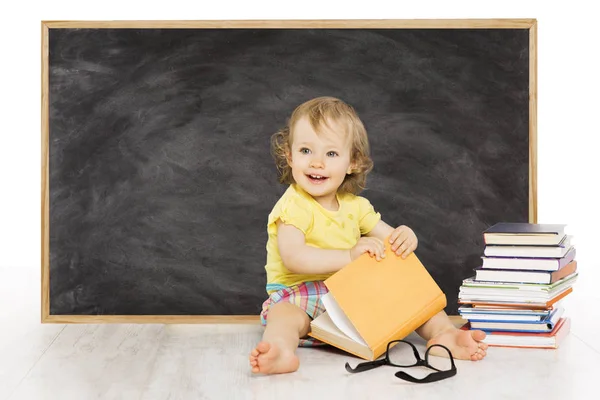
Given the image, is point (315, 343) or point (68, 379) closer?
point (68, 379)

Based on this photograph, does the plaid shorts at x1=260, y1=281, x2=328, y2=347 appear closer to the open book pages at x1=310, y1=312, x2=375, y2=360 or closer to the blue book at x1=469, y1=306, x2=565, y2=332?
the open book pages at x1=310, y1=312, x2=375, y2=360

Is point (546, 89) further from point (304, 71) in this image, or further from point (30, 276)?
point (30, 276)

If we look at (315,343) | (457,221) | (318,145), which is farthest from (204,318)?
(457,221)

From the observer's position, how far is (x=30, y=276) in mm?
2916

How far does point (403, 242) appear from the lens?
1917 mm

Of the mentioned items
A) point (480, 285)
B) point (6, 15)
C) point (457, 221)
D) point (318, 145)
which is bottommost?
point (480, 285)

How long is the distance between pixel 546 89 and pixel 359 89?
963 mm

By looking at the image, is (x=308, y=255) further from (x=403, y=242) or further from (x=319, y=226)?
(x=403, y=242)

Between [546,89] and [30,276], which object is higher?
[546,89]

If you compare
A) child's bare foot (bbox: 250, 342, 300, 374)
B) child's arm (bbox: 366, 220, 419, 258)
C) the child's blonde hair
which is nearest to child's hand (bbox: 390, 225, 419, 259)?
child's arm (bbox: 366, 220, 419, 258)

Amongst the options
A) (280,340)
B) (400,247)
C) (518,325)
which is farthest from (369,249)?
(518,325)

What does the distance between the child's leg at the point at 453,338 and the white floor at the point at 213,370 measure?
0.03 meters

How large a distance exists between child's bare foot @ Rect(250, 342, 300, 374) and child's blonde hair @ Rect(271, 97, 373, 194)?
21.9 inches

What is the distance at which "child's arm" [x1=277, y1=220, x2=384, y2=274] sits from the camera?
1.92 metres
